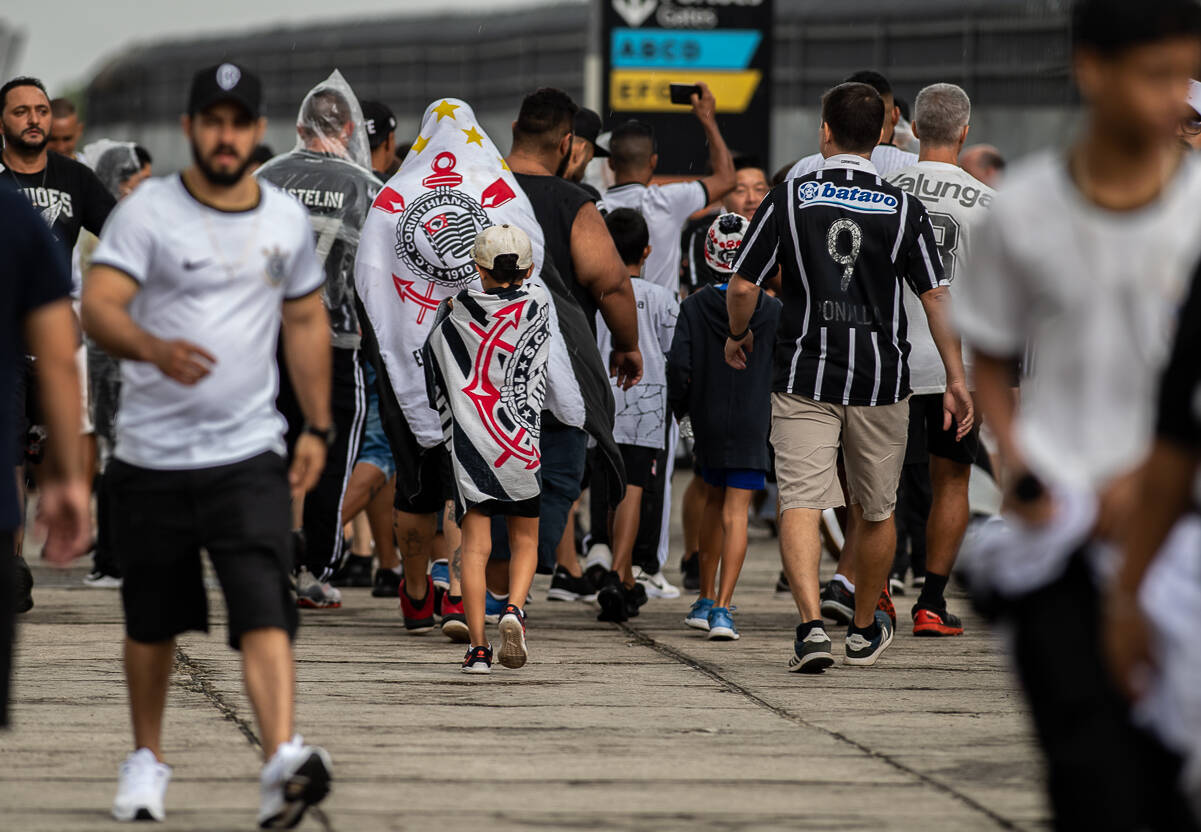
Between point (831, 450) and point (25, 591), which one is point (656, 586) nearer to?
point (831, 450)

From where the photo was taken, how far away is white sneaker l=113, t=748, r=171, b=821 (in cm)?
466

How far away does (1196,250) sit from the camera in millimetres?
3291

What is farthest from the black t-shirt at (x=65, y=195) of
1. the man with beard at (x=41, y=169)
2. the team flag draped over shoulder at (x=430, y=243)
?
the team flag draped over shoulder at (x=430, y=243)

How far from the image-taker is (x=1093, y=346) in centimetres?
333

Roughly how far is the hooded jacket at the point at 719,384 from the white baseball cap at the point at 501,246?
160 centimetres

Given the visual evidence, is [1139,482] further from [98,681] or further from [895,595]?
[895,595]

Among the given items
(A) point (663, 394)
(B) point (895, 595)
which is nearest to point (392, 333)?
(A) point (663, 394)

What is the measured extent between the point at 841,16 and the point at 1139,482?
22.2m

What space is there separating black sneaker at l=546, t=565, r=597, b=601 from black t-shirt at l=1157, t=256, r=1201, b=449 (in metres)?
6.71

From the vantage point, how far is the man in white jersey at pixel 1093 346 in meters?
3.23

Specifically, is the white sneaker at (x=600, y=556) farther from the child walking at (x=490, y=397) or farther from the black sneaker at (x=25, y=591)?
the black sneaker at (x=25, y=591)

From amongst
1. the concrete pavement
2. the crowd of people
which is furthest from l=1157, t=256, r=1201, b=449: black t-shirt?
the concrete pavement

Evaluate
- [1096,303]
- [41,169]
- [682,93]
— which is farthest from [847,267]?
[1096,303]

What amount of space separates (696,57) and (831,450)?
743 centimetres
